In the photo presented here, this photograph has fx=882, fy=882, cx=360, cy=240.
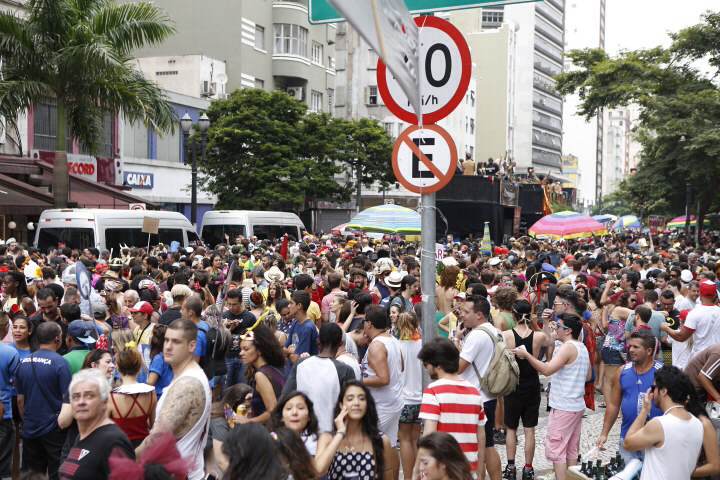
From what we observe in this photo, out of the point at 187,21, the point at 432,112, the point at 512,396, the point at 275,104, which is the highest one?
the point at 187,21

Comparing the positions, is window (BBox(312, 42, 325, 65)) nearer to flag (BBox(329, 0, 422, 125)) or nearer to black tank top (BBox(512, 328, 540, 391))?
black tank top (BBox(512, 328, 540, 391))

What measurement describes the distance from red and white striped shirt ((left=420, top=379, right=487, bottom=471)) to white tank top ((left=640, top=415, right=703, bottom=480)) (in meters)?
1.15

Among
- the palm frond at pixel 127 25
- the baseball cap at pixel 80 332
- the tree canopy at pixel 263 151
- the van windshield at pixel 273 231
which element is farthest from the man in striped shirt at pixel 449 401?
the tree canopy at pixel 263 151

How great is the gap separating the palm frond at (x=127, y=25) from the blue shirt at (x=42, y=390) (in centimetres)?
1854

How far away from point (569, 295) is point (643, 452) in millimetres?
3847

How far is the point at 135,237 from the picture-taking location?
2180 centimetres

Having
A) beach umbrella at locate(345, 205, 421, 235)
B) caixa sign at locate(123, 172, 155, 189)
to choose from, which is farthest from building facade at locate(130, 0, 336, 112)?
beach umbrella at locate(345, 205, 421, 235)

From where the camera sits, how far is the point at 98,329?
327 inches

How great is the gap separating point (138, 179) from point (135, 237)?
53.9 feet

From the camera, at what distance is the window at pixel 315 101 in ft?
172

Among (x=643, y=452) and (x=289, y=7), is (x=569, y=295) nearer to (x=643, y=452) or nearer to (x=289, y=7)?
(x=643, y=452)

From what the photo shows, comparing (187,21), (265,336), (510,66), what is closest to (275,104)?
(187,21)

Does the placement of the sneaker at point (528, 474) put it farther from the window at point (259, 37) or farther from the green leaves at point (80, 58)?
the window at point (259, 37)

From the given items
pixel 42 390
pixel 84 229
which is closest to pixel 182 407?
pixel 42 390
